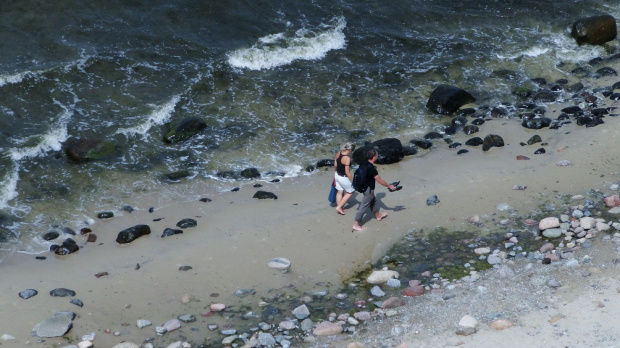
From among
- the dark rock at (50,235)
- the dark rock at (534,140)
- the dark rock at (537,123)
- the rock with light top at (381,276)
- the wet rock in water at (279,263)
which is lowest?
the dark rock at (50,235)

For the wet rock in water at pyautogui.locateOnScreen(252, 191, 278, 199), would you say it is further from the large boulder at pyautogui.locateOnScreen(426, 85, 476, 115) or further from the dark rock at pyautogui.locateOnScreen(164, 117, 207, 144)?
the large boulder at pyautogui.locateOnScreen(426, 85, 476, 115)

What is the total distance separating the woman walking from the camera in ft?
42.7

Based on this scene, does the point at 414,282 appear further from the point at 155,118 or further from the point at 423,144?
the point at 155,118

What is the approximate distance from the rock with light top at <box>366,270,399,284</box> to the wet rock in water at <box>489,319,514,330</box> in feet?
6.99

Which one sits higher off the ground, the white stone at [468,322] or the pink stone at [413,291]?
the white stone at [468,322]

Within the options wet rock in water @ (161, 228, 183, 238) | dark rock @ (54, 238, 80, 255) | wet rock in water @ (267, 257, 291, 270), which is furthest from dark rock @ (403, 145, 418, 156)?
dark rock @ (54, 238, 80, 255)

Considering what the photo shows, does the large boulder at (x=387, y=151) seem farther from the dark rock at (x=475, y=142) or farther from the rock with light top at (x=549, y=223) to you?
the rock with light top at (x=549, y=223)

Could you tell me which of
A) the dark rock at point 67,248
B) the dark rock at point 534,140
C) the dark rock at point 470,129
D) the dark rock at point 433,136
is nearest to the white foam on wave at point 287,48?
the dark rock at point 433,136

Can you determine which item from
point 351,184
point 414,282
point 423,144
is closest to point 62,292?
point 351,184

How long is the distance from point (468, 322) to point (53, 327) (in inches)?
225

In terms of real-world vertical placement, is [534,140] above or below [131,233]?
above

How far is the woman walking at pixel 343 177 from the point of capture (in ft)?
42.7

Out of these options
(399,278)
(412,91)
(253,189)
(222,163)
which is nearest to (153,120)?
(222,163)

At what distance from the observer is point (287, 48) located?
20594mm
